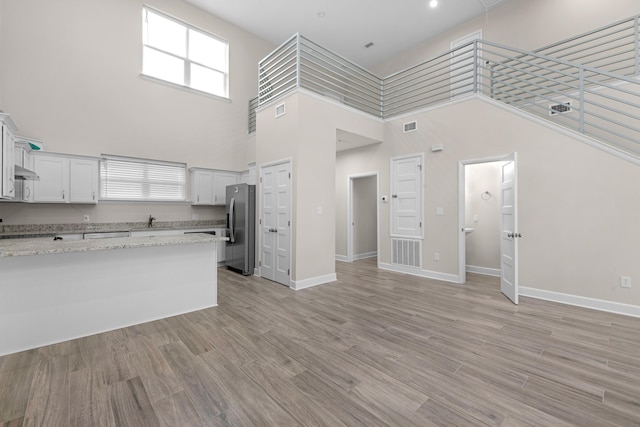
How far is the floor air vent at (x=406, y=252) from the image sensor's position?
5.52m

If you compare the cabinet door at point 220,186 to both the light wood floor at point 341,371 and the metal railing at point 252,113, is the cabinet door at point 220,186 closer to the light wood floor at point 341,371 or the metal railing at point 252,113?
the metal railing at point 252,113

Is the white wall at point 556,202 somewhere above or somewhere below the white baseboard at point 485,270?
above

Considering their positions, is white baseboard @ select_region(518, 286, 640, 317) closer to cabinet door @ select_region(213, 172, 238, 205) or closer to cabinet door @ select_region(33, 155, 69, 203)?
cabinet door @ select_region(213, 172, 238, 205)

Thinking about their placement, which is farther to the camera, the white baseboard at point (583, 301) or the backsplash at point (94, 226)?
the backsplash at point (94, 226)

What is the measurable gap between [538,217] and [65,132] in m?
8.32

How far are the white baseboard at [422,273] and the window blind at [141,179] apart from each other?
508cm

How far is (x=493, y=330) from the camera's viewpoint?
2.95 meters

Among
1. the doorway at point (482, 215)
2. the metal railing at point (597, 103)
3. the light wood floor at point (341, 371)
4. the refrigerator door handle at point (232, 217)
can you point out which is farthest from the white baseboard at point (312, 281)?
the metal railing at point (597, 103)

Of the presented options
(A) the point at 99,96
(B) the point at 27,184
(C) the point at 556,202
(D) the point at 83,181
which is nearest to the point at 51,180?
(B) the point at 27,184

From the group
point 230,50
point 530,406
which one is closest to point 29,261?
point 530,406

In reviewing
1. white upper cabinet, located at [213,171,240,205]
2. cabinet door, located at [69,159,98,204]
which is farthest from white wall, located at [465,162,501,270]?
cabinet door, located at [69,159,98,204]

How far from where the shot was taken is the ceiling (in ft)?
20.7

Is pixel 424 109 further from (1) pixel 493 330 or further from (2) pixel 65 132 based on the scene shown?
(2) pixel 65 132

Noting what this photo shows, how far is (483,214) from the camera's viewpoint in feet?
18.6
